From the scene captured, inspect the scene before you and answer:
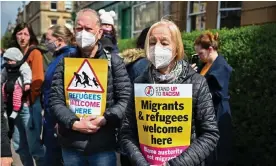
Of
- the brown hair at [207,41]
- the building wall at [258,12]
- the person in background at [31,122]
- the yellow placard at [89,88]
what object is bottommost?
the person in background at [31,122]

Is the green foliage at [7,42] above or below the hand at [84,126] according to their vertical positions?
above

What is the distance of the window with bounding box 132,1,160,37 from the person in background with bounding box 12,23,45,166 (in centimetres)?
889

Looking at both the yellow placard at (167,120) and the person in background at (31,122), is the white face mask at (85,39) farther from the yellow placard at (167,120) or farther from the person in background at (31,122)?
the person in background at (31,122)

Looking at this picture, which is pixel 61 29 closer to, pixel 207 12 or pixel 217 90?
pixel 217 90

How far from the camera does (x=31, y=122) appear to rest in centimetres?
464

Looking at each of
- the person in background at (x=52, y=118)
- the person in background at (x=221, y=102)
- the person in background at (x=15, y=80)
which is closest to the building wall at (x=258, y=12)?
the person in background at (x=221, y=102)

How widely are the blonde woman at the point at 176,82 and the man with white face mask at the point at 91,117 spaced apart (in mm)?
337

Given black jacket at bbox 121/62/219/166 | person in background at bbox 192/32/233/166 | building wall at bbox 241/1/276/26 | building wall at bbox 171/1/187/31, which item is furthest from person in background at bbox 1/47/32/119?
building wall at bbox 171/1/187/31

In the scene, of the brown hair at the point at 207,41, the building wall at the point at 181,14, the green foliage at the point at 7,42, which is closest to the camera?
the brown hair at the point at 207,41

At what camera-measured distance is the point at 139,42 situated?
3.73 metres

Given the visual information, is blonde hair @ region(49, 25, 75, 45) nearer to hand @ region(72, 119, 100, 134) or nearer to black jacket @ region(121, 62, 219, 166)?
hand @ region(72, 119, 100, 134)

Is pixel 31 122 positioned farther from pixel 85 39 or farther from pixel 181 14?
pixel 181 14

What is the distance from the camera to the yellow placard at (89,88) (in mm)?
2836

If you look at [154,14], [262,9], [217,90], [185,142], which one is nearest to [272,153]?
[217,90]
